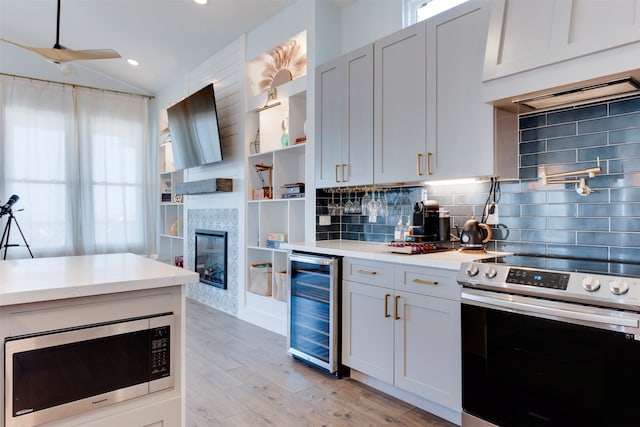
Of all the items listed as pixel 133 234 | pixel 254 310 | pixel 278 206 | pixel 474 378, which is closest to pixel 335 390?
pixel 474 378

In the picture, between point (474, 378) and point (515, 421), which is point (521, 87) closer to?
point (474, 378)

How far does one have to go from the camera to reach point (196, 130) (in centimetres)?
480

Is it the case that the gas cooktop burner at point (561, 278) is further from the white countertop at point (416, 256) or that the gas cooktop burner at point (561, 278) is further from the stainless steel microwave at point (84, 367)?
the stainless steel microwave at point (84, 367)

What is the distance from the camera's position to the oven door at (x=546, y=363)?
5.24ft

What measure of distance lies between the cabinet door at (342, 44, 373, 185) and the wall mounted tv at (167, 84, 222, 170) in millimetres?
1874

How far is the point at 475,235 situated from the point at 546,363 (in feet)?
2.82

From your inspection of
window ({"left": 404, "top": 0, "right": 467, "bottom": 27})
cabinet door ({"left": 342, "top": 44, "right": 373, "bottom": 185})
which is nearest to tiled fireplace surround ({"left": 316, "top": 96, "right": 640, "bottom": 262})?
cabinet door ({"left": 342, "top": 44, "right": 373, "bottom": 185})

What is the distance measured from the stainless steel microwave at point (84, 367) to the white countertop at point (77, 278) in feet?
0.49

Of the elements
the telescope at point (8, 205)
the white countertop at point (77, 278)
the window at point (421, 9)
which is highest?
the window at point (421, 9)

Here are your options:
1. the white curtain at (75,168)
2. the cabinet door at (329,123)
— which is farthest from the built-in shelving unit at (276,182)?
the white curtain at (75,168)

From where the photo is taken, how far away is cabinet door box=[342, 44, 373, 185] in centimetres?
298

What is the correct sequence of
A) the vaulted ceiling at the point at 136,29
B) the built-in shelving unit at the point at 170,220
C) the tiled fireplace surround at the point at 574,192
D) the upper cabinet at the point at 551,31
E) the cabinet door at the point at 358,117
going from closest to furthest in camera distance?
the upper cabinet at the point at 551,31 < the tiled fireplace surround at the point at 574,192 < the cabinet door at the point at 358,117 < the vaulted ceiling at the point at 136,29 < the built-in shelving unit at the point at 170,220

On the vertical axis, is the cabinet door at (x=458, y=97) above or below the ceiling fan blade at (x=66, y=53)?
below

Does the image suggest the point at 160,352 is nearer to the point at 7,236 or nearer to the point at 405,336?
the point at 405,336
